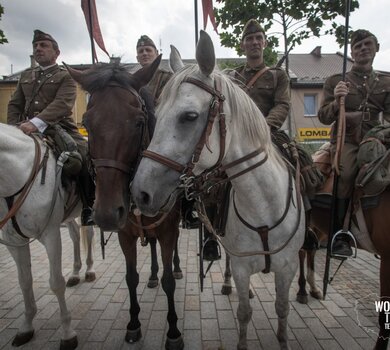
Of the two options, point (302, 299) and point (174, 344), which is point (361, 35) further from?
point (174, 344)

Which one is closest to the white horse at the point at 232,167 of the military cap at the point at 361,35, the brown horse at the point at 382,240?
the brown horse at the point at 382,240

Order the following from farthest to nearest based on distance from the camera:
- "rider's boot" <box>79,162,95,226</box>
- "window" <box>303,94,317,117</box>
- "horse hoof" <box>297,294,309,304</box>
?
"window" <box>303,94,317,117</box> → "horse hoof" <box>297,294,309,304</box> → "rider's boot" <box>79,162,95,226</box>

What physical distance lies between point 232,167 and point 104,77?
1.21 metres

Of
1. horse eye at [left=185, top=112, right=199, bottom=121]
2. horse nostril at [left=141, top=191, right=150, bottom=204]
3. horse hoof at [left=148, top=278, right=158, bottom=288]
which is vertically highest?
horse eye at [left=185, top=112, right=199, bottom=121]

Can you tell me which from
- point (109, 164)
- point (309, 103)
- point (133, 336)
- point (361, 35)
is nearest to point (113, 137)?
point (109, 164)

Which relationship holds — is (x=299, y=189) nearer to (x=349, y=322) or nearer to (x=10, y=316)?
(x=349, y=322)

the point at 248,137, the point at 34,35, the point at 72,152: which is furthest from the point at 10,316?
the point at 248,137

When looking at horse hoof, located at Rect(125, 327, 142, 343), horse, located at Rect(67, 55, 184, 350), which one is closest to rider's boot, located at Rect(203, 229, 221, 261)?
horse hoof, located at Rect(125, 327, 142, 343)

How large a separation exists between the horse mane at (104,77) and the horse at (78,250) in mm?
2879

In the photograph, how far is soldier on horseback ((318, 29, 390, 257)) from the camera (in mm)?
2803

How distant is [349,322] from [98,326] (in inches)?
117

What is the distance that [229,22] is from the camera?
7738 millimetres

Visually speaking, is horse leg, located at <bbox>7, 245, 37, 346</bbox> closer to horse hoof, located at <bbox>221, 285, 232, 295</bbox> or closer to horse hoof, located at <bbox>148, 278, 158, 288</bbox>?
horse hoof, located at <bbox>148, 278, 158, 288</bbox>

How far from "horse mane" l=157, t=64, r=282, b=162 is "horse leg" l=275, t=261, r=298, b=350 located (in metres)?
1.11
